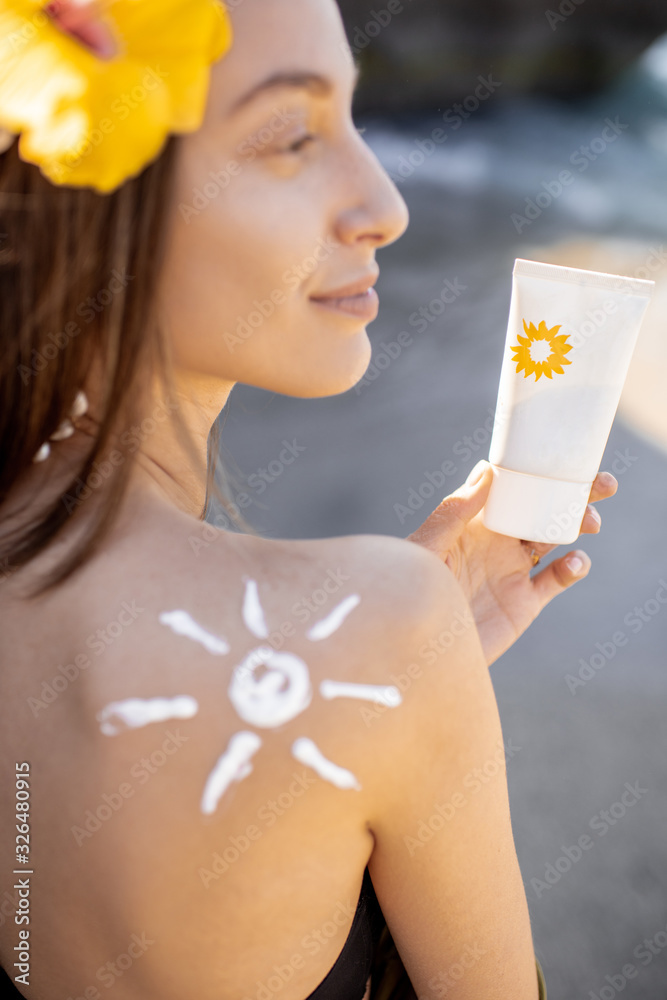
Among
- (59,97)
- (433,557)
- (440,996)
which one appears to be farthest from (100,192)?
Result: (440,996)

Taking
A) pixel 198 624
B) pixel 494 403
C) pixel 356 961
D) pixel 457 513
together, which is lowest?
pixel 494 403

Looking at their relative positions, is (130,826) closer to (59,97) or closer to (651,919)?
(59,97)

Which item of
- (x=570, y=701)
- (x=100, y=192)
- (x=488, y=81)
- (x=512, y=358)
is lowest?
(x=570, y=701)

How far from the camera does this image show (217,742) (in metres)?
0.46

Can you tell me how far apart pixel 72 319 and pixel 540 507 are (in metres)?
Answer: 0.44

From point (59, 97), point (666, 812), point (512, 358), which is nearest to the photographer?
point (59, 97)

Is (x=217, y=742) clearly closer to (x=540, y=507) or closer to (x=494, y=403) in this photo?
(x=540, y=507)

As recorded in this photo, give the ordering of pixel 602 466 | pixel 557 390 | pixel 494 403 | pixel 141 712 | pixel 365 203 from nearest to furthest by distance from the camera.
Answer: pixel 141 712
pixel 365 203
pixel 557 390
pixel 602 466
pixel 494 403

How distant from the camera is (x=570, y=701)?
1641mm

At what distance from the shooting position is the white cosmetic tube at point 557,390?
731mm

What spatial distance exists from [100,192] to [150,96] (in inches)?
2.3

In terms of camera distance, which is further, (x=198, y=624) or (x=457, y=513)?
(x=457, y=513)

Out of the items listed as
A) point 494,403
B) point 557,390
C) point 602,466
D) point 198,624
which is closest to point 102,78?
point 198,624

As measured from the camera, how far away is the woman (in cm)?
47
